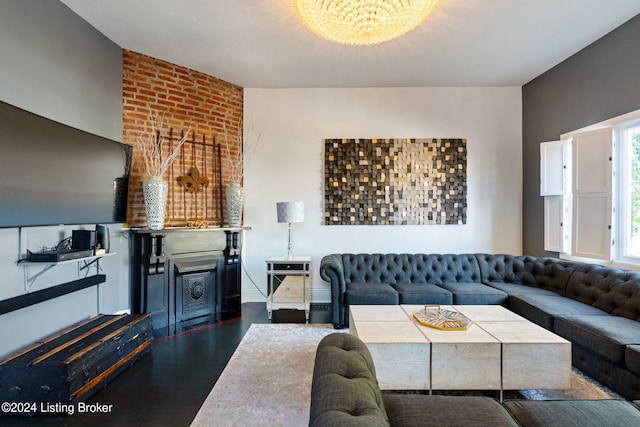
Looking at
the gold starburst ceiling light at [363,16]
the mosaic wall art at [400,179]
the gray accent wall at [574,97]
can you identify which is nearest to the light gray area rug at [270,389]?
the mosaic wall art at [400,179]

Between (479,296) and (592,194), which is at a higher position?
(592,194)

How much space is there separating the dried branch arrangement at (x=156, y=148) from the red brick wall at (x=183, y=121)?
46mm

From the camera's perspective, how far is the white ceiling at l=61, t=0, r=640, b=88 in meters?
2.70

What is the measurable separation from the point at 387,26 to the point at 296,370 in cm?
282

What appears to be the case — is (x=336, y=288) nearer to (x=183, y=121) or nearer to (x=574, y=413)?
(x=574, y=413)

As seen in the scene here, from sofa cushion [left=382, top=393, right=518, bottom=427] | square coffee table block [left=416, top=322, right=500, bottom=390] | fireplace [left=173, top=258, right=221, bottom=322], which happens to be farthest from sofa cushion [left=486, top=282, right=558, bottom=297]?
fireplace [left=173, top=258, right=221, bottom=322]

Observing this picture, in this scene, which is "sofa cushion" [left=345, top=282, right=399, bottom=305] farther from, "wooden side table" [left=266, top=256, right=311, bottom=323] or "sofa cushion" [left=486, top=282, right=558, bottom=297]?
"sofa cushion" [left=486, top=282, right=558, bottom=297]

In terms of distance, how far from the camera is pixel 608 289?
9.07ft

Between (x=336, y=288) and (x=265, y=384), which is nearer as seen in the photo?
(x=265, y=384)

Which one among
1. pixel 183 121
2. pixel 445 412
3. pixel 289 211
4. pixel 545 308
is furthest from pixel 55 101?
pixel 545 308

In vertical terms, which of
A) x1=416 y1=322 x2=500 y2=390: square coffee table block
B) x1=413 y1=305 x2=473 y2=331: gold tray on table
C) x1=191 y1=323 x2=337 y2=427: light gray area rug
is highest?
x1=413 y1=305 x2=473 y2=331: gold tray on table

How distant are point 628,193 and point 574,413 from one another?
9.57 ft

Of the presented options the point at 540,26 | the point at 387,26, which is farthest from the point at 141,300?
the point at 540,26

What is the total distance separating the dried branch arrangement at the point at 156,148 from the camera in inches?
137
